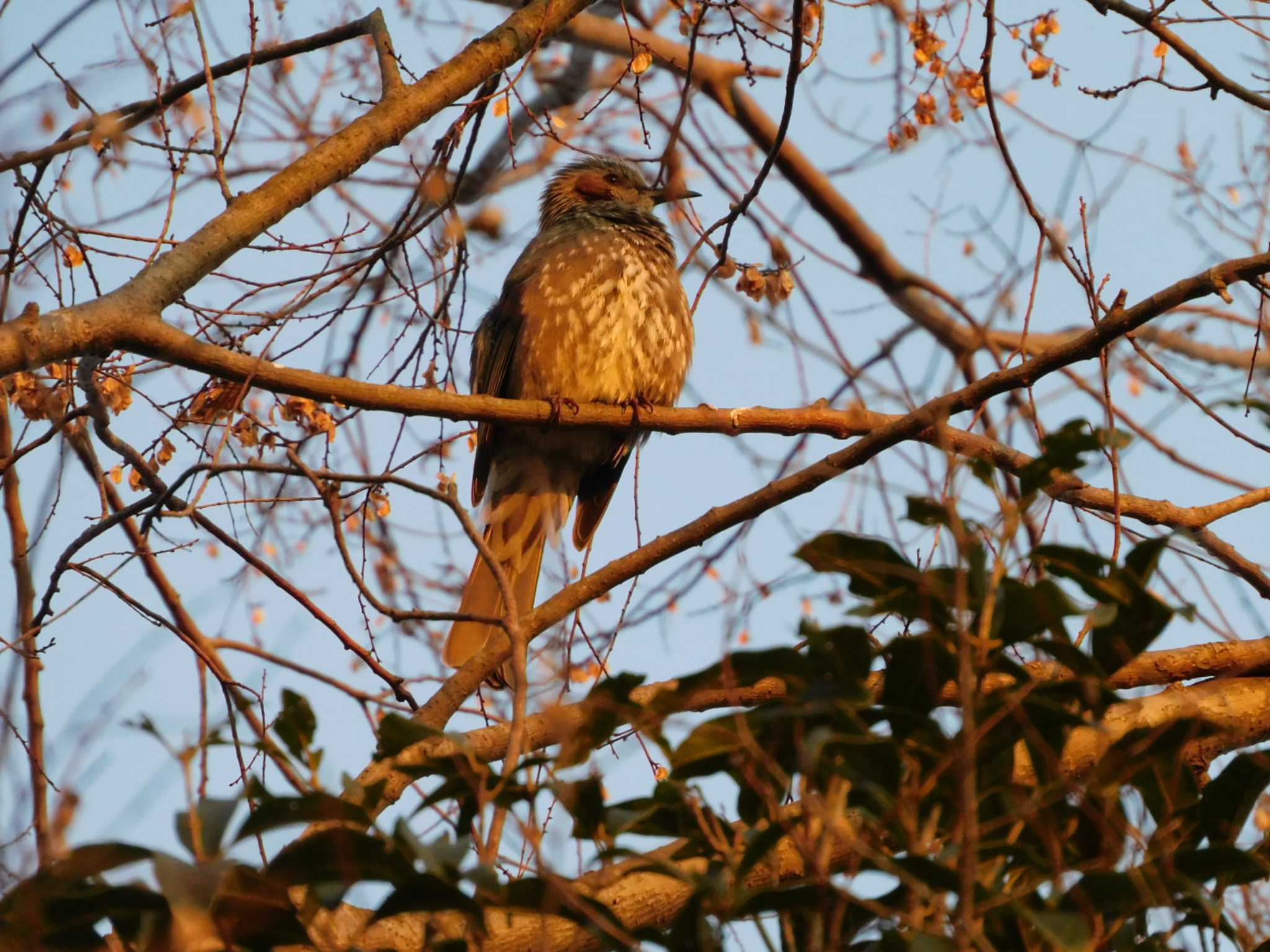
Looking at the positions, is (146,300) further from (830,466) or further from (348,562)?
(830,466)

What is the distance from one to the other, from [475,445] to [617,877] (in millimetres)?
3966

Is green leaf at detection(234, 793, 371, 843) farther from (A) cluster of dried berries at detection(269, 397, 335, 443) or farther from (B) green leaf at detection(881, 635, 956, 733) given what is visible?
(A) cluster of dried berries at detection(269, 397, 335, 443)

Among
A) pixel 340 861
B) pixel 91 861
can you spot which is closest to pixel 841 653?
pixel 340 861

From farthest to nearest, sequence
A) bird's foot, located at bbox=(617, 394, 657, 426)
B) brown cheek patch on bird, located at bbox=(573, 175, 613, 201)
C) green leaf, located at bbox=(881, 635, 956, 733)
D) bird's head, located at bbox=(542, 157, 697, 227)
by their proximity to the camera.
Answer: brown cheek patch on bird, located at bbox=(573, 175, 613, 201) → bird's head, located at bbox=(542, 157, 697, 227) → bird's foot, located at bbox=(617, 394, 657, 426) → green leaf, located at bbox=(881, 635, 956, 733)

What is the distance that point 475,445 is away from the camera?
5.64 meters

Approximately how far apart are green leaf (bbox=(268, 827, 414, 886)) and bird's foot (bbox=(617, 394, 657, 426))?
3.10 m

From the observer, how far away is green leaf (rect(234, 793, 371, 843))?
165 cm

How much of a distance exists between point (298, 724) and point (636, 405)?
10.5ft

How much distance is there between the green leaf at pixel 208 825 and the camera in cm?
157

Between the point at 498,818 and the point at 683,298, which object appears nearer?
the point at 498,818

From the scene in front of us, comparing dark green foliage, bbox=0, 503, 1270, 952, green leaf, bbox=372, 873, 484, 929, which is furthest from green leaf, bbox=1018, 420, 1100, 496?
green leaf, bbox=372, 873, 484, 929

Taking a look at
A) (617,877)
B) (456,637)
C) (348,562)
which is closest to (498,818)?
(617,877)

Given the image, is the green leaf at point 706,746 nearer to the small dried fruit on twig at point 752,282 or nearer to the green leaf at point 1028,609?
the green leaf at point 1028,609

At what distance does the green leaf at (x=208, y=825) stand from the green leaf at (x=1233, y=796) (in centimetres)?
126
